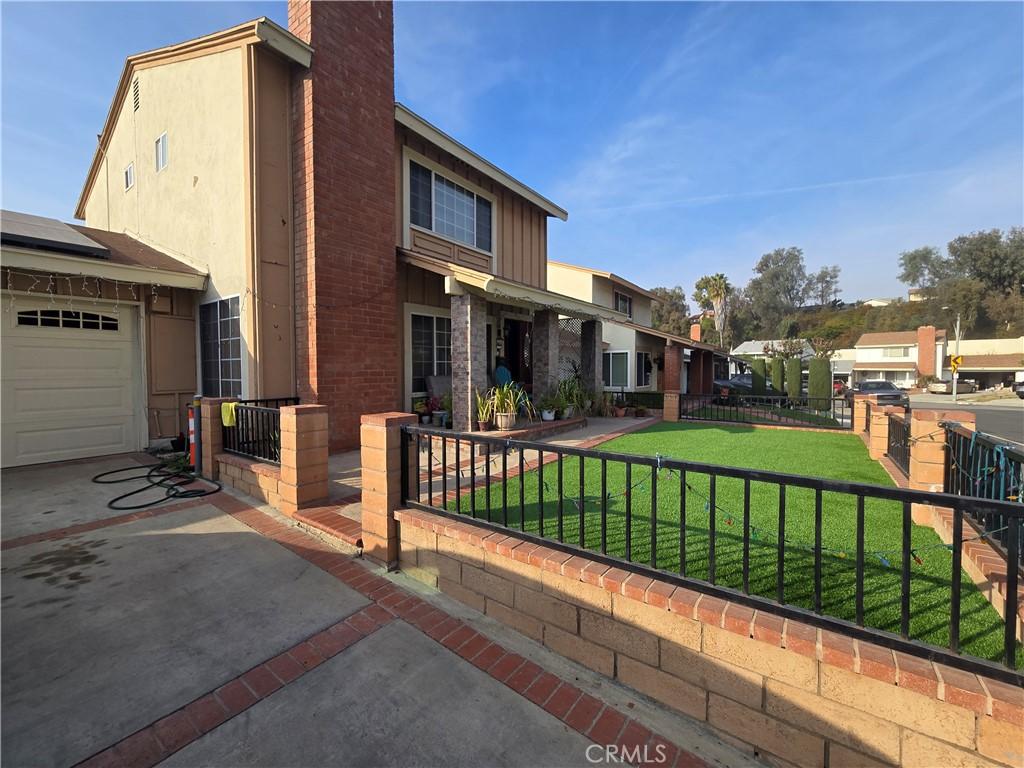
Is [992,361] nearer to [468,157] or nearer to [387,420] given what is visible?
[468,157]

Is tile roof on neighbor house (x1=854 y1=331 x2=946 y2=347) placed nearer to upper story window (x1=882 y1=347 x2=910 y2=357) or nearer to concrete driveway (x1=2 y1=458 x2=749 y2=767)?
upper story window (x1=882 y1=347 x2=910 y2=357)

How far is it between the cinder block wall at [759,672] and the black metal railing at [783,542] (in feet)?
0.35

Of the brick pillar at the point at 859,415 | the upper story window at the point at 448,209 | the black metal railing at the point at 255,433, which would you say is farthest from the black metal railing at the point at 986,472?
the upper story window at the point at 448,209

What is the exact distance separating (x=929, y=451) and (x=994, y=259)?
70.7m

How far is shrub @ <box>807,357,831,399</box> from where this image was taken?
19094 mm

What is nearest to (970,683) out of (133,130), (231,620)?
(231,620)

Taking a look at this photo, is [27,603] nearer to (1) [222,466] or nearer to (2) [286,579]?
(2) [286,579]

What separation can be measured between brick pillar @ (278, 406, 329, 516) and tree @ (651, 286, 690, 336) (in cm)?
4369

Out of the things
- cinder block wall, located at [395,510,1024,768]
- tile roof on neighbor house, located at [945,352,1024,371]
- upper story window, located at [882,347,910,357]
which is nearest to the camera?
cinder block wall, located at [395,510,1024,768]

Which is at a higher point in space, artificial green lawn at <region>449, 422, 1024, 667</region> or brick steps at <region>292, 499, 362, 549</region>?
artificial green lawn at <region>449, 422, 1024, 667</region>

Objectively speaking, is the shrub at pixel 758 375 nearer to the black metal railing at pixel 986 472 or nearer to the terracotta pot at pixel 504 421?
the terracotta pot at pixel 504 421

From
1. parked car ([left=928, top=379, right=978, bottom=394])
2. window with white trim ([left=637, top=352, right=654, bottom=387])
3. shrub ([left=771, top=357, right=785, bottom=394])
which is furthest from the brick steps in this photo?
parked car ([left=928, top=379, right=978, bottom=394])

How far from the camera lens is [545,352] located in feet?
32.5

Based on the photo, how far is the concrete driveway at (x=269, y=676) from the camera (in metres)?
2.01
